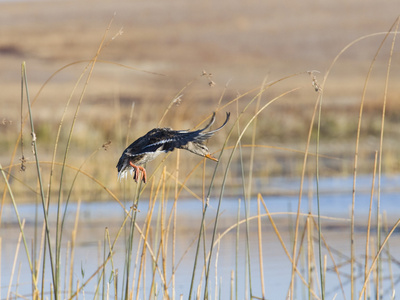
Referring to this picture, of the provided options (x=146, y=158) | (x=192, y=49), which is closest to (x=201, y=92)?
(x=146, y=158)

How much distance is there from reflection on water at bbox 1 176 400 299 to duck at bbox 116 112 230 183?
75 centimetres

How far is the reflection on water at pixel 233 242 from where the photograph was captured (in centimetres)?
521

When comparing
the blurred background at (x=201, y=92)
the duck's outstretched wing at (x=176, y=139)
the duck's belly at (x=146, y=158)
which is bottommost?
the duck's belly at (x=146, y=158)

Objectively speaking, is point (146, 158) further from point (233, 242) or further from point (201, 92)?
point (201, 92)

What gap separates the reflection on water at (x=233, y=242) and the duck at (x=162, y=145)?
748 millimetres

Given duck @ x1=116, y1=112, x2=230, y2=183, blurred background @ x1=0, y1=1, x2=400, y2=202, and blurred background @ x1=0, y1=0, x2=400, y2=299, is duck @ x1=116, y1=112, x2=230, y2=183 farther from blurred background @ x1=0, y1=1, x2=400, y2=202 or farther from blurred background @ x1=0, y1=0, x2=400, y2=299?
blurred background @ x1=0, y1=1, x2=400, y2=202

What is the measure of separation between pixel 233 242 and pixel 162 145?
4.02 metres

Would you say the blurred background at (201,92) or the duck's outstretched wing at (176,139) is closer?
the duck's outstretched wing at (176,139)

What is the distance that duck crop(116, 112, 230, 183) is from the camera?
291 centimetres

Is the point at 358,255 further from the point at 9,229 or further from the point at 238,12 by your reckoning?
the point at 238,12

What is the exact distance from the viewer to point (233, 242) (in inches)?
270

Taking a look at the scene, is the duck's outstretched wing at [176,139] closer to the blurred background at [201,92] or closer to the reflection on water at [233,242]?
the blurred background at [201,92]

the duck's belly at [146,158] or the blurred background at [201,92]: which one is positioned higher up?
the blurred background at [201,92]

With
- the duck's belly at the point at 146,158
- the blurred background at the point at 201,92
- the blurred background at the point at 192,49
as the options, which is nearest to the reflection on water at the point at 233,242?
the blurred background at the point at 201,92
